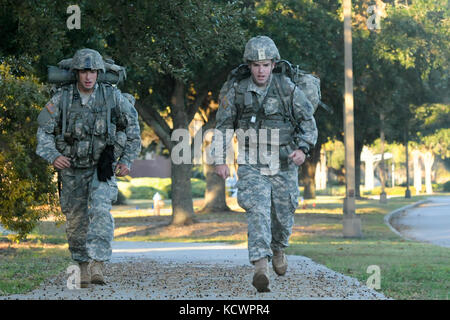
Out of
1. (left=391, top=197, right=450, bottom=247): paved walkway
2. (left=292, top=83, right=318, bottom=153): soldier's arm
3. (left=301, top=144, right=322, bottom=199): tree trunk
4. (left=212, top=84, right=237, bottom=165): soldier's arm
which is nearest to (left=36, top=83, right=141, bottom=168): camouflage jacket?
(left=212, top=84, right=237, bottom=165): soldier's arm

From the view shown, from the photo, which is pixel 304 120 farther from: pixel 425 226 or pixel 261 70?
pixel 425 226

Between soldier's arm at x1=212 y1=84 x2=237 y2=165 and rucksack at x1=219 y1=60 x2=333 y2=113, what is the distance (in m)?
0.09

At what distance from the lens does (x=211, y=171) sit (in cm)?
3350

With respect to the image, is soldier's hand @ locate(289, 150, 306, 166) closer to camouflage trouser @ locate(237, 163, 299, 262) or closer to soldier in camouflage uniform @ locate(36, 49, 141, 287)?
camouflage trouser @ locate(237, 163, 299, 262)

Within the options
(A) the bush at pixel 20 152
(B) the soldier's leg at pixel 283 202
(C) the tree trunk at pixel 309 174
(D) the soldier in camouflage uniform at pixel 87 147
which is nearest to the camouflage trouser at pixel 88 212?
(D) the soldier in camouflage uniform at pixel 87 147

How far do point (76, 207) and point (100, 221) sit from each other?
45cm

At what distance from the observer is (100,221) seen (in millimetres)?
8539

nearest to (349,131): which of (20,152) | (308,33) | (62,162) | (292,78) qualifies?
(308,33)

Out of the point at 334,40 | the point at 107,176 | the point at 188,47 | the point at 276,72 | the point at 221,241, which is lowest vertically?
the point at 221,241

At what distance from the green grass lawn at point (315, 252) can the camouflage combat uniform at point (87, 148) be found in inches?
36.0

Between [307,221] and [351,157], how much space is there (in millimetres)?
8525

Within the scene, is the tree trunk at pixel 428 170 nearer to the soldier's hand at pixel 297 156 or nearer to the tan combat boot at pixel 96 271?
the soldier's hand at pixel 297 156
